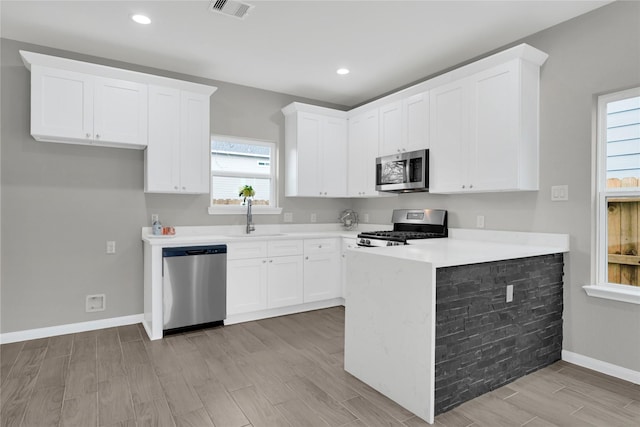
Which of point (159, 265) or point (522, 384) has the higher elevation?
point (159, 265)

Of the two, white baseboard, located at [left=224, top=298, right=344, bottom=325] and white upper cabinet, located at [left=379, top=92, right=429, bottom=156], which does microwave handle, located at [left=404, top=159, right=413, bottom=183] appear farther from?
white baseboard, located at [left=224, top=298, right=344, bottom=325]

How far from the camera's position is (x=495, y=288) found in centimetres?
238

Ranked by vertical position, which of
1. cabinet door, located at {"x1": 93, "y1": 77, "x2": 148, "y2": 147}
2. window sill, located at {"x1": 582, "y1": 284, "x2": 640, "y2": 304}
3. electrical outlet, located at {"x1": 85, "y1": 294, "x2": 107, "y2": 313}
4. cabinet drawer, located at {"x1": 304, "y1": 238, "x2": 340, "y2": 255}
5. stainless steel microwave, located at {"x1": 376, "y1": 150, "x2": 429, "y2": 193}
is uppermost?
cabinet door, located at {"x1": 93, "y1": 77, "x2": 148, "y2": 147}

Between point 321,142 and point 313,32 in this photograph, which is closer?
point 313,32

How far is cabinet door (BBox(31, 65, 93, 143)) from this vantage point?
3117mm

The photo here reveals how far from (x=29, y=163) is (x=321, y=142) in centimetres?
306

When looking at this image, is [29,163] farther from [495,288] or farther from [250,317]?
[495,288]

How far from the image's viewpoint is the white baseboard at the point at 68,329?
3.26 meters

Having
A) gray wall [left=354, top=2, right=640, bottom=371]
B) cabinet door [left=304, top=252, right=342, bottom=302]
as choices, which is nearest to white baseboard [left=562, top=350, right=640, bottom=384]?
gray wall [left=354, top=2, right=640, bottom=371]

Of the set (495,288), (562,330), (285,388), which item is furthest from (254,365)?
(562,330)

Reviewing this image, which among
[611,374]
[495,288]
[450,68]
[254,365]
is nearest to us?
[495,288]

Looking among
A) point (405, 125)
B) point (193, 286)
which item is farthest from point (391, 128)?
point (193, 286)

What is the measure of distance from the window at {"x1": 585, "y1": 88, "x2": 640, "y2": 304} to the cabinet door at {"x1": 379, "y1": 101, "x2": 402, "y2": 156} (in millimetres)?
1787

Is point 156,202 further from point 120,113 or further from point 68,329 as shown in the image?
point 68,329
